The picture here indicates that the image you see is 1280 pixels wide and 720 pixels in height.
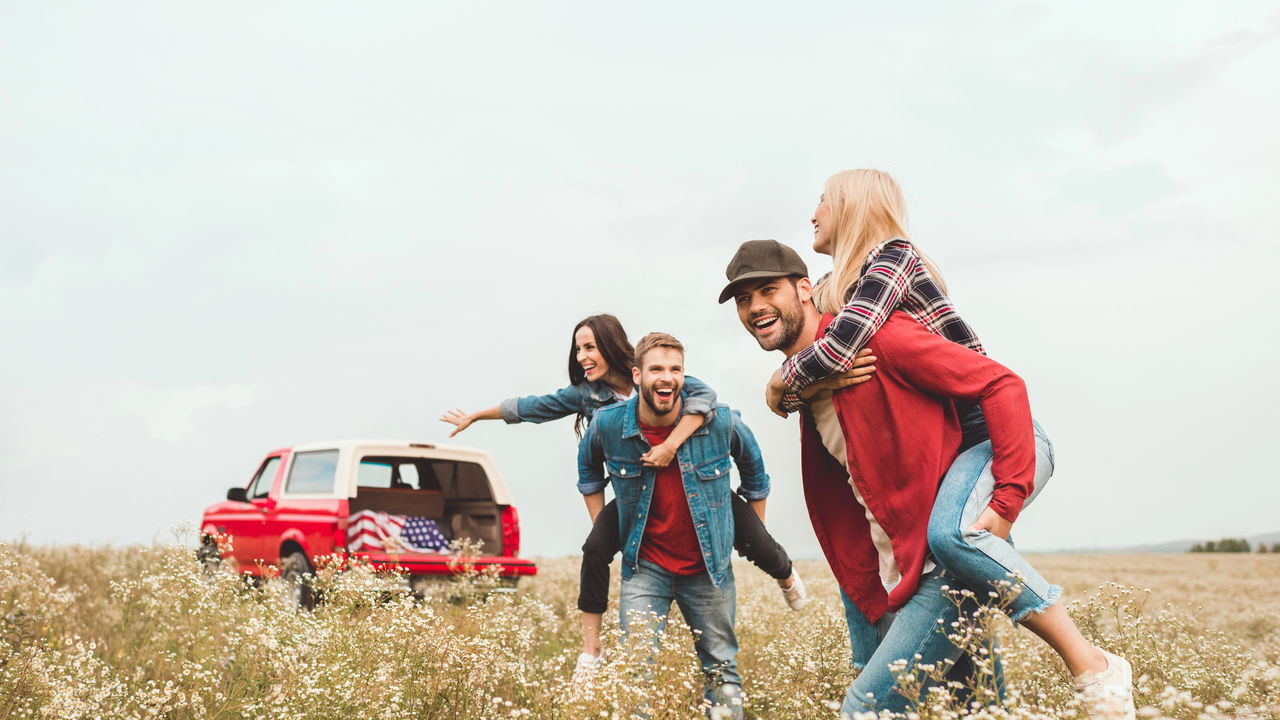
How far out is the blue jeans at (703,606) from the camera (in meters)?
5.06

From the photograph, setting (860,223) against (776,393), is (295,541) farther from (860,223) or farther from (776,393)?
(860,223)

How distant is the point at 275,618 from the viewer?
570 centimetres

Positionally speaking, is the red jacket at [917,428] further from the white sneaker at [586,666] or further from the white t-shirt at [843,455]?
the white sneaker at [586,666]

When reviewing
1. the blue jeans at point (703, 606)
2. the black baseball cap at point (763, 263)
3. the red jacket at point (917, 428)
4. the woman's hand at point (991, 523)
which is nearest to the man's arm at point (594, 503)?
the blue jeans at point (703, 606)

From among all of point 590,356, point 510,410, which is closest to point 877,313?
point 590,356

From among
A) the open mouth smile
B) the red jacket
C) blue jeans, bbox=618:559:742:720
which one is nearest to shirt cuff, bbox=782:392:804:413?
the red jacket

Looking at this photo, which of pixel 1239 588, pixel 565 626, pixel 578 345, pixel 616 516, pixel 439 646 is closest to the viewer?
pixel 439 646

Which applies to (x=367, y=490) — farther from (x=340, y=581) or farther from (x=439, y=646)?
(x=439, y=646)

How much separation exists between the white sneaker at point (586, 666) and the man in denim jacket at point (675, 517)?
26 centimetres

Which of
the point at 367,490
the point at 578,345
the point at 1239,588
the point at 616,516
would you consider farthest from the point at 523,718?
the point at 1239,588

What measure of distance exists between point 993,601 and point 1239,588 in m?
14.1

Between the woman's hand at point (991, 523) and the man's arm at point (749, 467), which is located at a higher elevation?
the man's arm at point (749, 467)

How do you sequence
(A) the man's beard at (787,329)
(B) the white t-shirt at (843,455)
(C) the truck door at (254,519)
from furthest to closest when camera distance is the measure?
(C) the truck door at (254,519) → (A) the man's beard at (787,329) → (B) the white t-shirt at (843,455)

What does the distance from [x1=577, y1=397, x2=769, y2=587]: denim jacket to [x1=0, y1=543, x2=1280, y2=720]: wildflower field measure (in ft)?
1.79
